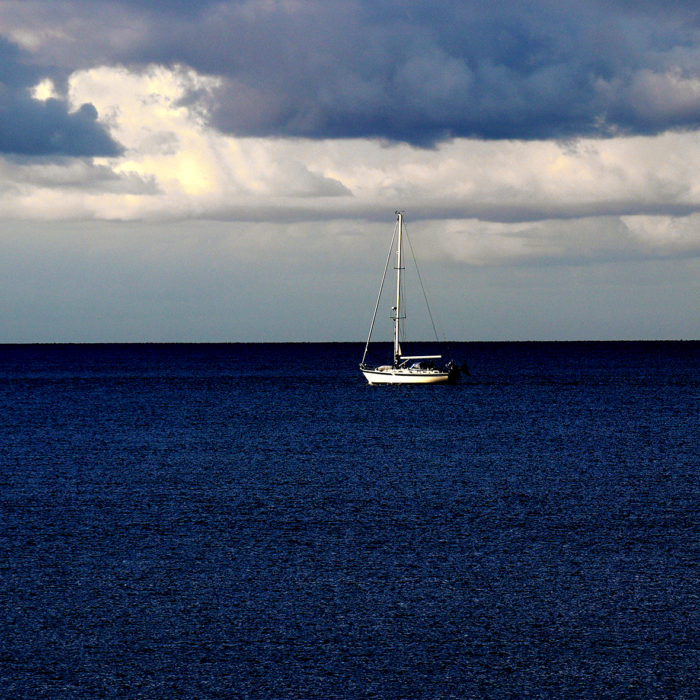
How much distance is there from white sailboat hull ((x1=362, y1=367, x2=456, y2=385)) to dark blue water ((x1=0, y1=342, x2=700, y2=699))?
4836 cm

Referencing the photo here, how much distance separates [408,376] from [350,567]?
8687cm

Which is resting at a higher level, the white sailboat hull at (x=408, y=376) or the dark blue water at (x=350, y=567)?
the white sailboat hull at (x=408, y=376)

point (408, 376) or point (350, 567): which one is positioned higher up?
point (408, 376)

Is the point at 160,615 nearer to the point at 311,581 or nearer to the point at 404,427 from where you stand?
the point at 311,581

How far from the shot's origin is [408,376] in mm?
113438

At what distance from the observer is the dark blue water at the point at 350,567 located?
18.7m

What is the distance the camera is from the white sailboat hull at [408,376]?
113 meters

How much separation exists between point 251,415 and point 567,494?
4884 cm

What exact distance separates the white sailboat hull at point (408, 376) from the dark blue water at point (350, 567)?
48355 mm

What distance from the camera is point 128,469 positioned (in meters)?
49.8

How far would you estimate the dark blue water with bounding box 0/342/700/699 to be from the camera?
61.4 ft

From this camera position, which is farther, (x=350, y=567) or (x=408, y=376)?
(x=408, y=376)

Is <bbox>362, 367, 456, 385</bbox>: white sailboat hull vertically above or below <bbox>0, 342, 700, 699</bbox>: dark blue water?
above

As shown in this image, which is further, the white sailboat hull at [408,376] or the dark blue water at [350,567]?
the white sailboat hull at [408,376]
